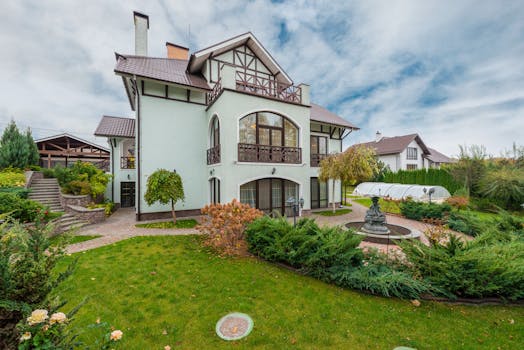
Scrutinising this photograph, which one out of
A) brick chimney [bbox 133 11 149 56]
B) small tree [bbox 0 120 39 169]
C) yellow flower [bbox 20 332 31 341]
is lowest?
yellow flower [bbox 20 332 31 341]

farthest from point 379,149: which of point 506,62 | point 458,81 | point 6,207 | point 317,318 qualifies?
point 6,207

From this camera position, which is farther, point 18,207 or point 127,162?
point 127,162

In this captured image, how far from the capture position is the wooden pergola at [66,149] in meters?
16.8

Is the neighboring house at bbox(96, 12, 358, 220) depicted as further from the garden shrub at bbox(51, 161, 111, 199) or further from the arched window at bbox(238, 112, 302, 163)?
the garden shrub at bbox(51, 161, 111, 199)

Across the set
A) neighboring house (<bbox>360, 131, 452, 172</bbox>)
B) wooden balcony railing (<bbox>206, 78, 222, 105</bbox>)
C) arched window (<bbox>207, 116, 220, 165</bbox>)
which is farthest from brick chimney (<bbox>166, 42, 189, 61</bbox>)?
neighboring house (<bbox>360, 131, 452, 172</bbox>)

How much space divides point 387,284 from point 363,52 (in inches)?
531

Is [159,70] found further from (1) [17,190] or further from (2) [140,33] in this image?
(1) [17,190]

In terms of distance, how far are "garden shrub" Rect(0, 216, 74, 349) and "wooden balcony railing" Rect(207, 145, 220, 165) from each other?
810 centimetres

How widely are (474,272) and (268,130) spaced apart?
8918 millimetres

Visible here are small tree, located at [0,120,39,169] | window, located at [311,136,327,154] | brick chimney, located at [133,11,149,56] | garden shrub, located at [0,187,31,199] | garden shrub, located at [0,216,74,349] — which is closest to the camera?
garden shrub, located at [0,216,74,349]

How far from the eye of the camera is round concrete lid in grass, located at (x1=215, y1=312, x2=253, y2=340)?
3131 mm

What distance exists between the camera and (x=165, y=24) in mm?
13438

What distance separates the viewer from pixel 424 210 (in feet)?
36.2

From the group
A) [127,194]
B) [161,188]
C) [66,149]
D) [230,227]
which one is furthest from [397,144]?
[66,149]
